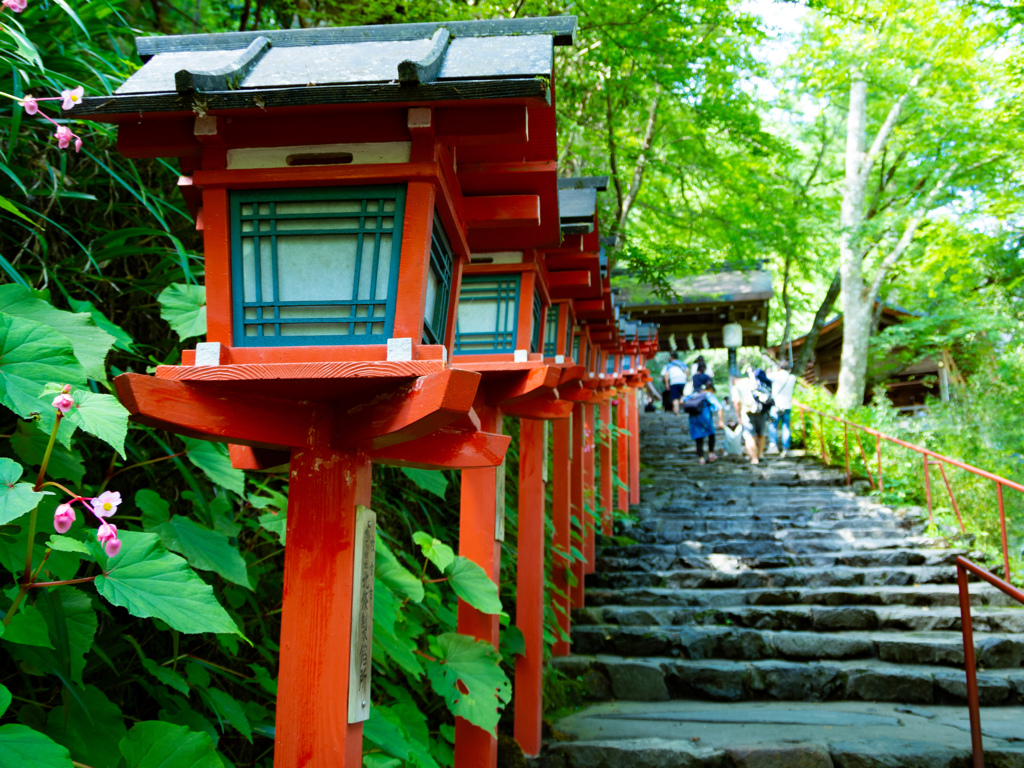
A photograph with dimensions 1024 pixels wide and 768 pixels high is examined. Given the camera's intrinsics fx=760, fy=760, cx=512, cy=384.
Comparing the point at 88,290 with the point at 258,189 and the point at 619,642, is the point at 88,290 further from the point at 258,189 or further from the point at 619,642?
the point at 619,642

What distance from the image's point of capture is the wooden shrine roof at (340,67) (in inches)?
62.3

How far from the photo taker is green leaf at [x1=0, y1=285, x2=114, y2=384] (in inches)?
65.6

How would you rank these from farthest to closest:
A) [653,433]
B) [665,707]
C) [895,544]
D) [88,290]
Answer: [653,433] < [895,544] < [665,707] < [88,290]

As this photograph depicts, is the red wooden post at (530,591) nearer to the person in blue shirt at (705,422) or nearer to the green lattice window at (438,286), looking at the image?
the green lattice window at (438,286)

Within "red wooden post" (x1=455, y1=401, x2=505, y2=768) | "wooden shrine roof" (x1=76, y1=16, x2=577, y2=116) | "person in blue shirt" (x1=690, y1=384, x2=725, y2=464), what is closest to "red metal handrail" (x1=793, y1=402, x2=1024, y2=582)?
"person in blue shirt" (x1=690, y1=384, x2=725, y2=464)

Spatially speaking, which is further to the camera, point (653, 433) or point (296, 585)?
point (653, 433)

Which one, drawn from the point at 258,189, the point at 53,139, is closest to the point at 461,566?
the point at 258,189

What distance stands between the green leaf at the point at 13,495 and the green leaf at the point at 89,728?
0.54m

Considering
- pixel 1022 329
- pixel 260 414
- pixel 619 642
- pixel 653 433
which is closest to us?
pixel 260 414

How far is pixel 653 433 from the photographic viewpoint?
14.9 meters

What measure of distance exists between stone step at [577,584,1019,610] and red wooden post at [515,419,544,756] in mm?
2299

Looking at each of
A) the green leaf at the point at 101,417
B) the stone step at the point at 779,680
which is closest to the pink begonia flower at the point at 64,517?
the green leaf at the point at 101,417

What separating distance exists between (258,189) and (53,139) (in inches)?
53.1

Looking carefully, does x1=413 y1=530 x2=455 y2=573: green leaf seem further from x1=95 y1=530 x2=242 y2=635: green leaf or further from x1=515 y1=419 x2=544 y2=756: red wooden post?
x1=515 y1=419 x2=544 y2=756: red wooden post
